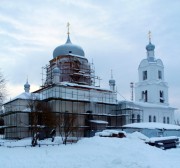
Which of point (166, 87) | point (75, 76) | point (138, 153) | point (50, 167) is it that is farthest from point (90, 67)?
point (50, 167)

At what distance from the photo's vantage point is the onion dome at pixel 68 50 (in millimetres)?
38094

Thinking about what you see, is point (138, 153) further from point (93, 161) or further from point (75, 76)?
point (75, 76)

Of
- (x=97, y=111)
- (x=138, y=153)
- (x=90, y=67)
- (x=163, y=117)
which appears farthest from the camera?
(x=163, y=117)

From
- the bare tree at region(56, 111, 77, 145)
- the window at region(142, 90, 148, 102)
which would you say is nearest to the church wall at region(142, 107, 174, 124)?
the window at region(142, 90, 148, 102)

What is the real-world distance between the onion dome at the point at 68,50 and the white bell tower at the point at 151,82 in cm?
1040

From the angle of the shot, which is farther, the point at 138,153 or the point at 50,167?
the point at 138,153

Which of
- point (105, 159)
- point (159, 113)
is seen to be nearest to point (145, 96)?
point (159, 113)

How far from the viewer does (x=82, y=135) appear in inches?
1308

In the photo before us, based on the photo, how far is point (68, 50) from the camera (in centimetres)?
3812

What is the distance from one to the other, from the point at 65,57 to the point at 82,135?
10085 millimetres

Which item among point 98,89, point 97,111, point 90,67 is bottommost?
point 97,111

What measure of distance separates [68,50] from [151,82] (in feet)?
43.0

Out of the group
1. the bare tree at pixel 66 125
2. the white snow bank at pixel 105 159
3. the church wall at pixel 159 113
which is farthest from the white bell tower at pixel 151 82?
the white snow bank at pixel 105 159

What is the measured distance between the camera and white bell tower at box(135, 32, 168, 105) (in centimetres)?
4319
